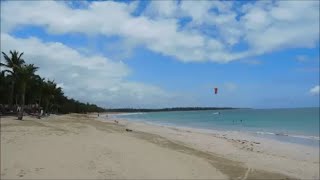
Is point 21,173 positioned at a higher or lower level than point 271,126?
lower

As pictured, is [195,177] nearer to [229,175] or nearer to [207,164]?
[229,175]

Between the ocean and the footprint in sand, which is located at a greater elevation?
→ the ocean

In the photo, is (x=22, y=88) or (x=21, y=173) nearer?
(x=21, y=173)

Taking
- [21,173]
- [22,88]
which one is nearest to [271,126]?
[22,88]

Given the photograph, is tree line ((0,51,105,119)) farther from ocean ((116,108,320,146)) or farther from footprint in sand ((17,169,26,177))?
footprint in sand ((17,169,26,177))

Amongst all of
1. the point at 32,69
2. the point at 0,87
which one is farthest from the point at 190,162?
the point at 0,87

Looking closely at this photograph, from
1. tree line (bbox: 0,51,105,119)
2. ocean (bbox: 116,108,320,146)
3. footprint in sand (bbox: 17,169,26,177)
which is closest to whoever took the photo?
footprint in sand (bbox: 17,169,26,177)

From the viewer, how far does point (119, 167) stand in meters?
12.1

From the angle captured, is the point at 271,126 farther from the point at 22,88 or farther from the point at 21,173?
the point at 21,173

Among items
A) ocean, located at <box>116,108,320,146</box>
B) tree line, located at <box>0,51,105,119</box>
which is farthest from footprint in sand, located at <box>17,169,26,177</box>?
tree line, located at <box>0,51,105,119</box>

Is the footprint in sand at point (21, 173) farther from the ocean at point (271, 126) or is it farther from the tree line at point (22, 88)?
the tree line at point (22, 88)

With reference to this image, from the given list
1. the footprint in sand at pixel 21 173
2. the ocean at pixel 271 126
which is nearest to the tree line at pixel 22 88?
the ocean at pixel 271 126

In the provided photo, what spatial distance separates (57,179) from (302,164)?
34.6 feet

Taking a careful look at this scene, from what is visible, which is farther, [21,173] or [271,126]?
[271,126]
